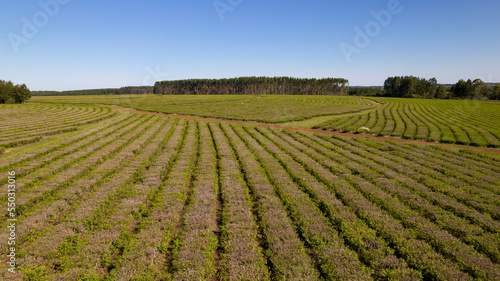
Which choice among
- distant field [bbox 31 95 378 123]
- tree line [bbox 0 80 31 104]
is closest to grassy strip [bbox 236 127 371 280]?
distant field [bbox 31 95 378 123]

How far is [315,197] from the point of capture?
14141 millimetres

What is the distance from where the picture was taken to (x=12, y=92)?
87.0 m

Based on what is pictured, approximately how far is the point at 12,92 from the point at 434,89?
24663 cm

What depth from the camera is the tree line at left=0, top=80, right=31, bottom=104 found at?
83750 mm

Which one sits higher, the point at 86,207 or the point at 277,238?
the point at 86,207

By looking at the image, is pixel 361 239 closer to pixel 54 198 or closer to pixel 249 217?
Answer: pixel 249 217

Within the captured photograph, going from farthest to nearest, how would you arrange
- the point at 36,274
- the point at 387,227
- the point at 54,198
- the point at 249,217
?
the point at 54,198 < the point at 249,217 < the point at 387,227 < the point at 36,274

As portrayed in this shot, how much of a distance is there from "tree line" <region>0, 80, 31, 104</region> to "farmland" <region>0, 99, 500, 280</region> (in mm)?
95694

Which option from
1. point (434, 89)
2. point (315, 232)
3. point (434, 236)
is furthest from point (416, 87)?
point (315, 232)

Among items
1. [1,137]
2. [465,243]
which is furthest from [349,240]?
[1,137]

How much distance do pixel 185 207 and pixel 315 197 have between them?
26.8 feet

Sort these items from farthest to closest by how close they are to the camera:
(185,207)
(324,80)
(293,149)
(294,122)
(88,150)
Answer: (324,80) → (294,122) → (293,149) → (88,150) → (185,207)

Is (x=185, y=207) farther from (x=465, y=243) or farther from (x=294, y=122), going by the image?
(x=294, y=122)

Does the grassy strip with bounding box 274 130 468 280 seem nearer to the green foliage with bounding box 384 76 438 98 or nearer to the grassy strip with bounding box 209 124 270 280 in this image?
the grassy strip with bounding box 209 124 270 280
